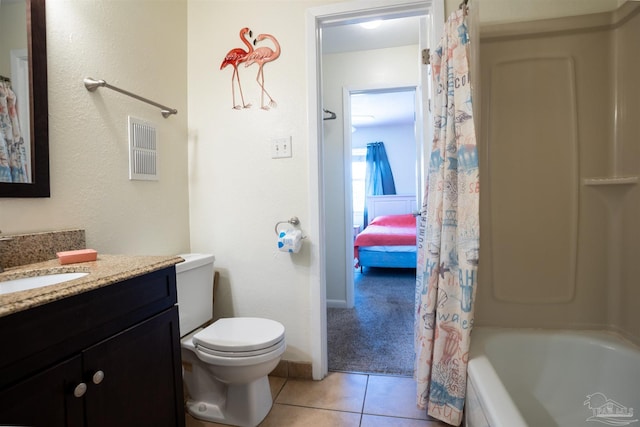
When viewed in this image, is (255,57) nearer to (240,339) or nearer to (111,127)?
(111,127)

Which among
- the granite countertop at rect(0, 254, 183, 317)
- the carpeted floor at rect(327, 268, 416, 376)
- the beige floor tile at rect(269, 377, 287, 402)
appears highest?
the granite countertop at rect(0, 254, 183, 317)

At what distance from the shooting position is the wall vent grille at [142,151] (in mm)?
1543

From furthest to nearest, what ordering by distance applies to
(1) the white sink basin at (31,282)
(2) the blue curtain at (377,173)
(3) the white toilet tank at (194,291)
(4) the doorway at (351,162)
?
(2) the blue curtain at (377,173) → (4) the doorway at (351,162) → (3) the white toilet tank at (194,291) → (1) the white sink basin at (31,282)

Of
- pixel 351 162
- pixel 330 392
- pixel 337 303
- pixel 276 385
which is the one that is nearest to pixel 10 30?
pixel 276 385

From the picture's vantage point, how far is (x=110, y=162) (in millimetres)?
1438

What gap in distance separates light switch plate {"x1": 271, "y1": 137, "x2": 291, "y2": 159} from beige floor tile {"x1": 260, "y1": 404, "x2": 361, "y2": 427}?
133 centimetres

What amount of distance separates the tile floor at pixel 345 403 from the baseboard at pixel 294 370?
0.03m

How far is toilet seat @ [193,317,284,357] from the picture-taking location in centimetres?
135

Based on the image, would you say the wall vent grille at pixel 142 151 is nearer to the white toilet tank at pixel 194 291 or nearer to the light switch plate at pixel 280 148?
the white toilet tank at pixel 194 291

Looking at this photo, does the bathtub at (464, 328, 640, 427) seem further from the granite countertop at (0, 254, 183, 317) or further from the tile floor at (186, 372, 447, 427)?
the granite countertop at (0, 254, 183, 317)

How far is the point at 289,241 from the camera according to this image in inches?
66.9

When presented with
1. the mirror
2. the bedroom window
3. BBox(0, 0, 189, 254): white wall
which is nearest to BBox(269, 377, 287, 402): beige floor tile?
BBox(0, 0, 189, 254): white wall

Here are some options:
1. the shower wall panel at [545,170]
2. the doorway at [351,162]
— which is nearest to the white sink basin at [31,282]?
the doorway at [351,162]

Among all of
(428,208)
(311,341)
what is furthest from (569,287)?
(311,341)
